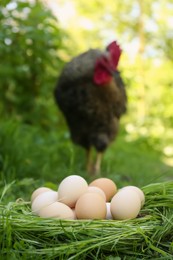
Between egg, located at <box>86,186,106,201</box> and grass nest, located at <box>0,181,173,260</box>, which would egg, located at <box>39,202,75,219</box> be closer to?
grass nest, located at <box>0,181,173,260</box>

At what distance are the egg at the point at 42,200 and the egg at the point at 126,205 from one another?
0.25 metres

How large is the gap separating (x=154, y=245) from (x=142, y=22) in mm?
8401

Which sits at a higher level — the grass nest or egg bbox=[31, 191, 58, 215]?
egg bbox=[31, 191, 58, 215]

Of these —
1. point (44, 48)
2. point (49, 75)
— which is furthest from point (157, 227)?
point (49, 75)

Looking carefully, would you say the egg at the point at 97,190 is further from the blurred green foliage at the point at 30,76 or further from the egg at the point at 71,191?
the blurred green foliage at the point at 30,76

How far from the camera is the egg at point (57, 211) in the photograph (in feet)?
4.95

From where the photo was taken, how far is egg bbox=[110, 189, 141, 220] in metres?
1.52

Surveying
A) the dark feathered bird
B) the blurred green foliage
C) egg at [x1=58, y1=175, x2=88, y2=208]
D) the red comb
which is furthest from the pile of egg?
the blurred green foliage

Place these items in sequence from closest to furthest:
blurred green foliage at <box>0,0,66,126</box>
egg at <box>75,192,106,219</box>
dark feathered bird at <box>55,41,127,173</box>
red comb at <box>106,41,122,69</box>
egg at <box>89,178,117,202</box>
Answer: egg at <box>75,192,106,219</box>, egg at <box>89,178,117,202</box>, dark feathered bird at <box>55,41,127,173</box>, red comb at <box>106,41,122,69</box>, blurred green foliage at <box>0,0,66,126</box>

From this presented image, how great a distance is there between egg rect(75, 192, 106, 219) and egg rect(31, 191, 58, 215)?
0.14 m

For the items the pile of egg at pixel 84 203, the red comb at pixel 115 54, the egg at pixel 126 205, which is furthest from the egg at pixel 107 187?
the red comb at pixel 115 54

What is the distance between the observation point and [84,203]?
152cm

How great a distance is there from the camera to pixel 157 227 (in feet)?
4.75

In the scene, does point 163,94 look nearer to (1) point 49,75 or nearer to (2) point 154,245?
(1) point 49,75
